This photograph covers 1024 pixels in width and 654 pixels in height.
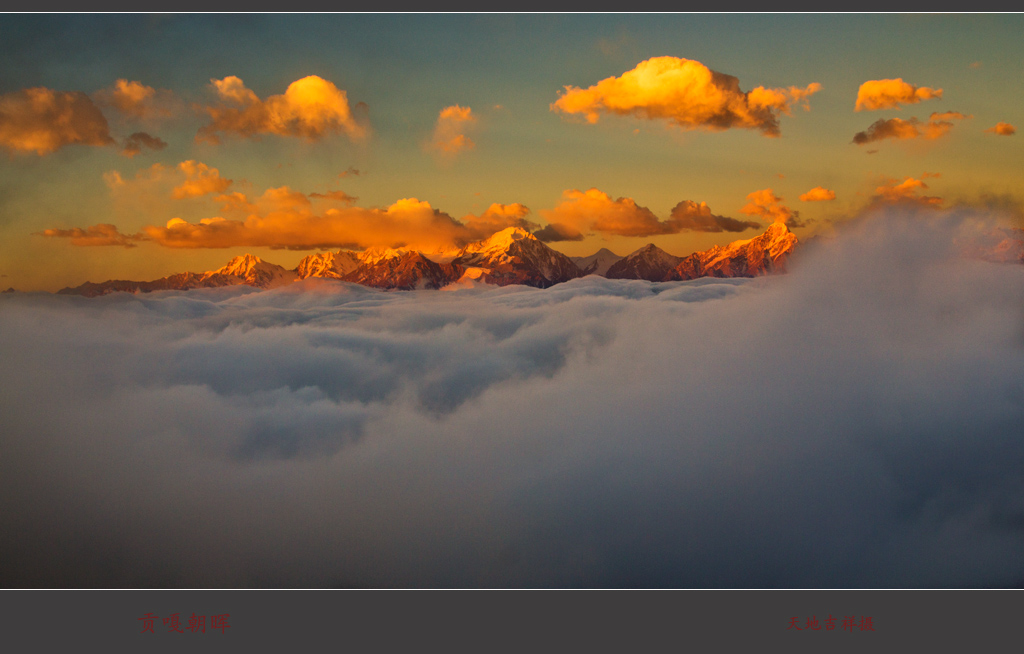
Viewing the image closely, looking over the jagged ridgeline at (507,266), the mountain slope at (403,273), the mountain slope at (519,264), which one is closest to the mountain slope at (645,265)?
the jagged ridgeline at (507,266)

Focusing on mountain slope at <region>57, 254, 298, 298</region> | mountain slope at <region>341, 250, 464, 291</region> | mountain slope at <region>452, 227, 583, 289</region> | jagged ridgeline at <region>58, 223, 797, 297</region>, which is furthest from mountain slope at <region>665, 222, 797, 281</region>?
mountain slope at <region>57, 254, 298, 298</region>

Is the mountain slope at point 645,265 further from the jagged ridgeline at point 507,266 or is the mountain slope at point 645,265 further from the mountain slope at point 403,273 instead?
the mountain slope at point 403,273

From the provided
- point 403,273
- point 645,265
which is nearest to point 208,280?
point 403,273

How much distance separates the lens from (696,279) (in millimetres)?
25250

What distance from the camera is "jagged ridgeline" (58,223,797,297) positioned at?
19.4 meters

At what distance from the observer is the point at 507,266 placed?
2811cm

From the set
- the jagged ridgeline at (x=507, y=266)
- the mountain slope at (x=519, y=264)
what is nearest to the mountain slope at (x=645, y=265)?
the jagged ridgeline at (x=507, y=266)

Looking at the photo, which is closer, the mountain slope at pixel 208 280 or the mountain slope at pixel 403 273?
the mountain slope at pixel 208 280

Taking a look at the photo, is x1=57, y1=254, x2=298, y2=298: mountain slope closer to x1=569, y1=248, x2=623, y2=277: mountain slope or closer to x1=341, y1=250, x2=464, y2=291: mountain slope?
x1=341, y1=250, x2=464, y2=291: mountain slope

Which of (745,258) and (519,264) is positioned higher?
(519,264)

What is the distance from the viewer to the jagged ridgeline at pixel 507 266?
19359 millimetres

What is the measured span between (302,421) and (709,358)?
19264mm

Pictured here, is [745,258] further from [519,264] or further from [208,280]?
[208,280]

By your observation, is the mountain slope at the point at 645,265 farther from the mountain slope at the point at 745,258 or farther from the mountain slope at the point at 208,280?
the mountain slope at the point at 208,280
